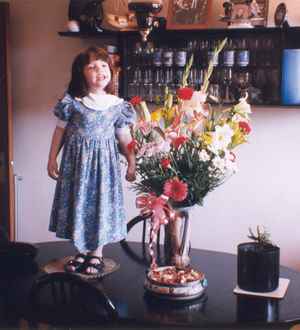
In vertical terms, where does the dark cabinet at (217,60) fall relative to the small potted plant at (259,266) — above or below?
above

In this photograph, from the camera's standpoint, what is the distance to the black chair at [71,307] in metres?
1.76

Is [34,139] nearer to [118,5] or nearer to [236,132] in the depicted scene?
[118,5]

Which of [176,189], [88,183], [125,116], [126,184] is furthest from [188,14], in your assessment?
[176,189]

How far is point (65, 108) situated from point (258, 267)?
0.84 m

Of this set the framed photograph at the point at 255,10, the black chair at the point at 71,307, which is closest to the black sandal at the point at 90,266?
the black chair at the point at 71,307

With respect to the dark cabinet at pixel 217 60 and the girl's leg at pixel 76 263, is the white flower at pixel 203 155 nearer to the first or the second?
the girl's leg at pixel 76 263

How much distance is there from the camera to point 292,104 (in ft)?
10.0

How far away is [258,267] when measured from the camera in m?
1.88

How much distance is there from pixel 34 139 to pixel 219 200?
1165 mm

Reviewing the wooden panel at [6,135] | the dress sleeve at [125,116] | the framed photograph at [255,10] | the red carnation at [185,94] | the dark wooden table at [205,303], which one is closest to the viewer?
the dark wooden table at [205,303]

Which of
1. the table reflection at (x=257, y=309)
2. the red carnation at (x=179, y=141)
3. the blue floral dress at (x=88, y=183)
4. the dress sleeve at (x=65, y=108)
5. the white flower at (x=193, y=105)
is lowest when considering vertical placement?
the table reflection at (x=257, y=309)

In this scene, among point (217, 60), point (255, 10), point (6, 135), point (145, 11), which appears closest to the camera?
point (145, 11)

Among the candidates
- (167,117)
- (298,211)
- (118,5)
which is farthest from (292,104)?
(167,117)

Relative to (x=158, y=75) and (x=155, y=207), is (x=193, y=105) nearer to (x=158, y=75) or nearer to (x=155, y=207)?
(x=155, y=207)
